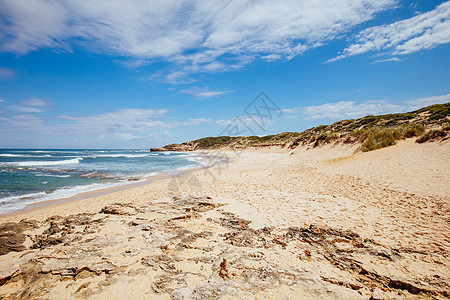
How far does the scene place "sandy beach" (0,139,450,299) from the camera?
3.05 metres

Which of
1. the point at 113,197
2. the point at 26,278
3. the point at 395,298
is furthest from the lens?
the point at 113,197

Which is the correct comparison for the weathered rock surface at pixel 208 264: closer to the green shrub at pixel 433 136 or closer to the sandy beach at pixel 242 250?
the sandy beach at pixel 242 250

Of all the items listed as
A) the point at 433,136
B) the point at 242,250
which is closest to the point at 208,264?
the point at 242,250

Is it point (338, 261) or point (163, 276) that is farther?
point (338, 261)

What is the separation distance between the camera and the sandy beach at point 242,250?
305 cm

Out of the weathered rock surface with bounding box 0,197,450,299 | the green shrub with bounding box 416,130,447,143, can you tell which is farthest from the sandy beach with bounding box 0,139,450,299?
the green shrub with bounding box 416,130,447,143

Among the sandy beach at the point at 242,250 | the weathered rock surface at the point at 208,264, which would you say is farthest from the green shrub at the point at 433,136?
the weathered rock surface at the point at 208,264

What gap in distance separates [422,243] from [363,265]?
5.85ft

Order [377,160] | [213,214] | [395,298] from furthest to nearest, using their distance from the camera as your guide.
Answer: [377,160] → [213,214] → [395,298]

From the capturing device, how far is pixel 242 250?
411 centimetres

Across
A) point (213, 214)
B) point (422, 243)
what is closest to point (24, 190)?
point (213, 214)

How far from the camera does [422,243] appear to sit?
161 inches

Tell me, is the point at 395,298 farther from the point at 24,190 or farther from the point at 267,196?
the point at 24,190

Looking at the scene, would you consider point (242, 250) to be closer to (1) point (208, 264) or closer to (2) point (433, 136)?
(1) point (208, 264)
